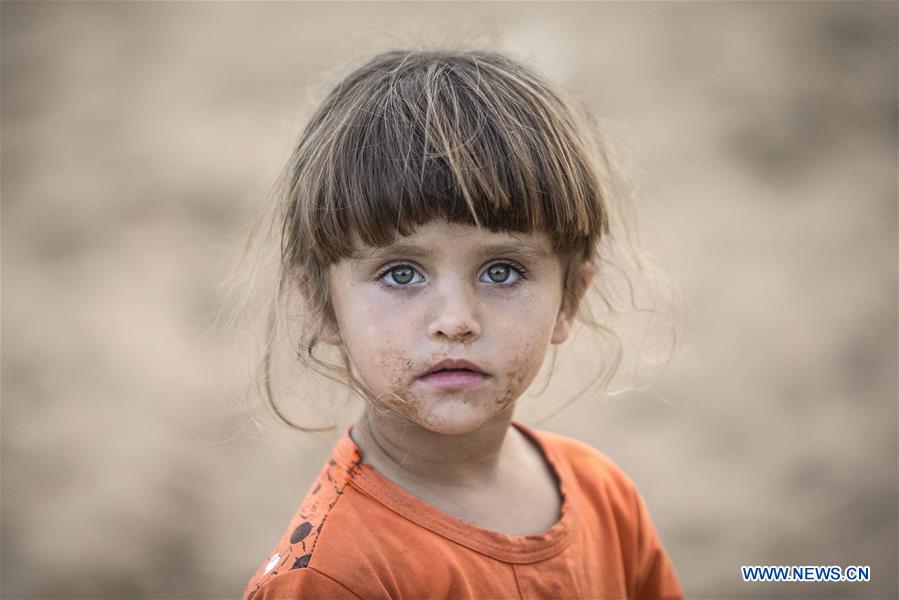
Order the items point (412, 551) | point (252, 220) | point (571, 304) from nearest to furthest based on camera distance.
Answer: point (412, 551)
point (571, 304)
point (252, 220)

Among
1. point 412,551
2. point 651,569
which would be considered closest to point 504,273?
point 412,551

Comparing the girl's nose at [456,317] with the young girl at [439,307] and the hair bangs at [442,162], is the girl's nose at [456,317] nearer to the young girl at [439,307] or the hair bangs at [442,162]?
the young girl at [439,307]

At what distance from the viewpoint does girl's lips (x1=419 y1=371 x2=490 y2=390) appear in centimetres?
140

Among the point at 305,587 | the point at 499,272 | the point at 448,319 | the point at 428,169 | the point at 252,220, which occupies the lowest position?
the point at 305,587

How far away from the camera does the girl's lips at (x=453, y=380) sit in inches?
55.1

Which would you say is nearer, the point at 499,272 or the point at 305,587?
the point at 305,587

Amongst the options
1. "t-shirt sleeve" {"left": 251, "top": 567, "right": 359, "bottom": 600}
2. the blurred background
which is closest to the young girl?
"t-shirt sleeve" {"left": 251, "top": 567, "right": 359, "bottom": 600}

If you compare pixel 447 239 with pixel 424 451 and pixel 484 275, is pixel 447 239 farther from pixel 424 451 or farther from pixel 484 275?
pixel 424 451

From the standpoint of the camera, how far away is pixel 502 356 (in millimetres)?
1415

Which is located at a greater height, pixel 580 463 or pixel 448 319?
pixel 448 319

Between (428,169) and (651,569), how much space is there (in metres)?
0.94

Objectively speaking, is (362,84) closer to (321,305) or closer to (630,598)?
(321,305)

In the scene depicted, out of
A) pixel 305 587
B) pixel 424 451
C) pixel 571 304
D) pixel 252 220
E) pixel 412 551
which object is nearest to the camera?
pixel 305 587

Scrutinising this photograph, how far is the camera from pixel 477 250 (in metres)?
1.40
